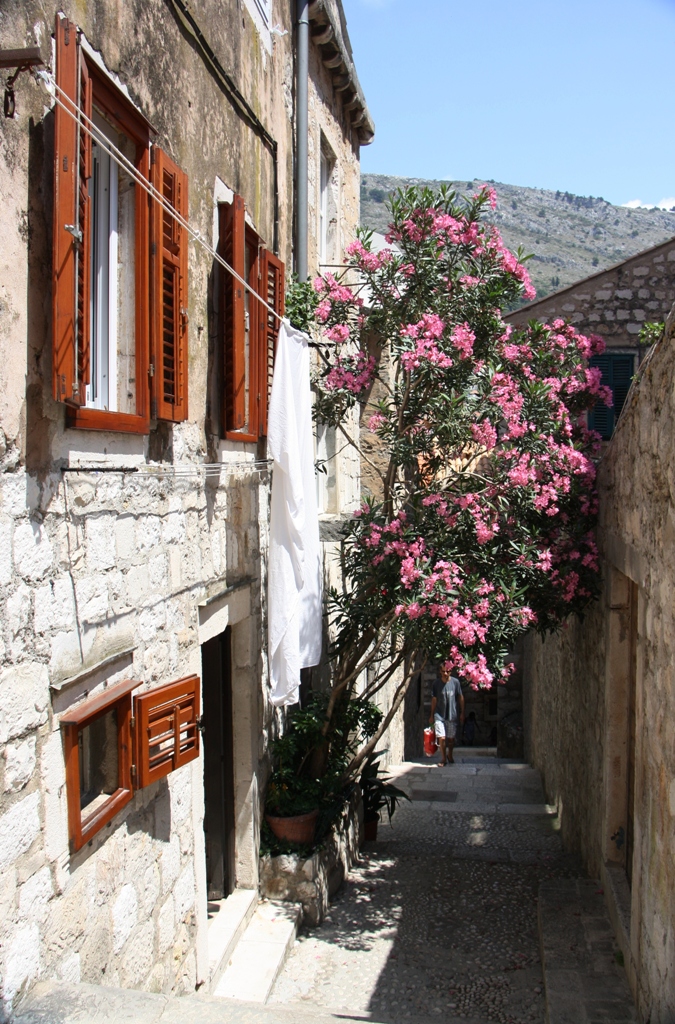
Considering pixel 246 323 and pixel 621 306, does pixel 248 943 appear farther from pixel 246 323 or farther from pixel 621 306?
pixel 621 306

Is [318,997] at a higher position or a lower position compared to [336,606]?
lower

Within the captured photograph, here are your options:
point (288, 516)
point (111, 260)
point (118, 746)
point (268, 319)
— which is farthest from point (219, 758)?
point (111, 260)

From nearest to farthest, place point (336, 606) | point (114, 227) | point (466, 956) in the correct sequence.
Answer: point (114, 227)
point (466, 956)
point (336, 606)

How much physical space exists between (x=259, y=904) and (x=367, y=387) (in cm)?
399

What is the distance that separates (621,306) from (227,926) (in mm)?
9002

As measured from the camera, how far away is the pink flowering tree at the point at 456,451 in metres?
6.33

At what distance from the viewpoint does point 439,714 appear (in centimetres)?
1346

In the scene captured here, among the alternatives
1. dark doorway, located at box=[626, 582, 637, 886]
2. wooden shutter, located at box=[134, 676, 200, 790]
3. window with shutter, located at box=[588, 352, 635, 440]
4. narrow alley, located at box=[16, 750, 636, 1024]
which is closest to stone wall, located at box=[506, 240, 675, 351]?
window with shutter, located at box=[588, 352, 635, 440]

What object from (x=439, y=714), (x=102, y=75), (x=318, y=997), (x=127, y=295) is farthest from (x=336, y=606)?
(x=439, y=714)

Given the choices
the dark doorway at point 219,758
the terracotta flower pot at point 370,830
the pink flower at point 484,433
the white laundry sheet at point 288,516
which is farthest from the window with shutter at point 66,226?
the terracotta flower pot at point 370,830

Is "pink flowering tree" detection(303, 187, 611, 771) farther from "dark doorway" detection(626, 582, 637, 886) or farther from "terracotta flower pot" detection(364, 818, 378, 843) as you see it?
"terracotta flower pot" detection(364, 818, 378, 843)

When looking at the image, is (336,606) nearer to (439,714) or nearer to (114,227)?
(114,227)

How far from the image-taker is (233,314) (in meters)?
5.40

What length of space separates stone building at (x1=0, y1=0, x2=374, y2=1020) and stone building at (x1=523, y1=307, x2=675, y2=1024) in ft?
7.61
